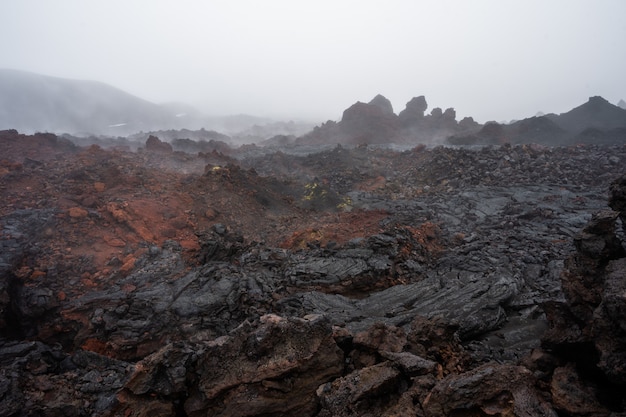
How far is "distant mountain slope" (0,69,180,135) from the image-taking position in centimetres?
4409

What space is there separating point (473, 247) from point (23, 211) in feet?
51.7

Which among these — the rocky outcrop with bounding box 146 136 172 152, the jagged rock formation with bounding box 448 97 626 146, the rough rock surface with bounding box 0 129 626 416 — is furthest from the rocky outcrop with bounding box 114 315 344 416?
the jagged rock formation with bounding box 448 97 626 146

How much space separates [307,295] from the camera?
7.66 metres

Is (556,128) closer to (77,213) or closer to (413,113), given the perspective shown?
(413,113)

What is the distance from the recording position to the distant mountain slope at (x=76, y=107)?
145 ft

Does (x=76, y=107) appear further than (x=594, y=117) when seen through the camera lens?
Yes

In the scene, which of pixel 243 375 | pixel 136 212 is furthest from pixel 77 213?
pixel 243 375

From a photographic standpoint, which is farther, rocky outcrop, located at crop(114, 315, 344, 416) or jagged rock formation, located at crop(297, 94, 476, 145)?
jagged rock formation, located at crop(297, 94, 476, 145)

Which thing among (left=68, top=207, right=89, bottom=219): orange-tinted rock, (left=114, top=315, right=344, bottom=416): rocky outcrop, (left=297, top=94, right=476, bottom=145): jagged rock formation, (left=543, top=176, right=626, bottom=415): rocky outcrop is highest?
(left=297, top=94, right=476, bottom=145): jagged rock formation

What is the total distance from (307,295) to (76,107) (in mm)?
62816

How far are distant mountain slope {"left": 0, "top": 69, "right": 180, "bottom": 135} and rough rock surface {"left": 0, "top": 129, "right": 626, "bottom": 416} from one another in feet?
128

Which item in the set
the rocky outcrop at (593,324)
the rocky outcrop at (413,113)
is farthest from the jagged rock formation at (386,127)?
the rocky outcrop at (593,324)

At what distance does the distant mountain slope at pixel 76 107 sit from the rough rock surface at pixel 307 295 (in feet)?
128

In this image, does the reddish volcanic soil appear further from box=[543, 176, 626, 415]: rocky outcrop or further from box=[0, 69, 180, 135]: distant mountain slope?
box=[0, 69, 180, 135]: distant mountain slope
